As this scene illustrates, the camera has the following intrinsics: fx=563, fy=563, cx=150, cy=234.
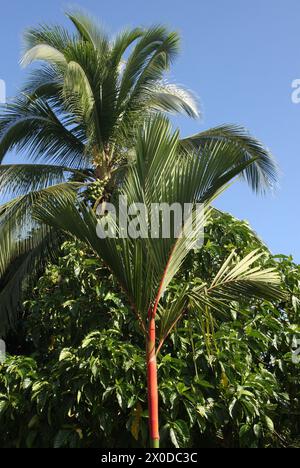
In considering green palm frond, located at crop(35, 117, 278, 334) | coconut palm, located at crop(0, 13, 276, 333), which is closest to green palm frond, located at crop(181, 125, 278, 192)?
coconut palm, located at crop(0, 13, 276, 333)

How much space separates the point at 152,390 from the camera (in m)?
3.64

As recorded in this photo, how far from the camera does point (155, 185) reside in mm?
3842

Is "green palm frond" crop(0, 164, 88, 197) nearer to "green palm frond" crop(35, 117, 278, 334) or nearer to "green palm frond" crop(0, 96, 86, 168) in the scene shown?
"green palm frond" crop(0, 96, 86, 168)

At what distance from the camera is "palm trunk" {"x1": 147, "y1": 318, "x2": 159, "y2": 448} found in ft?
11.5

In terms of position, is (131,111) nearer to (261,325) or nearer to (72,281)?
(72,281)

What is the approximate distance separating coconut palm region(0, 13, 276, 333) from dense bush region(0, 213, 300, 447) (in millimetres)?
1799

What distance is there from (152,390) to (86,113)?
5229mm

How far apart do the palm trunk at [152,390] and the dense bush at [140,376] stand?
1.18 ft

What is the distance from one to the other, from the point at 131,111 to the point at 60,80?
115cm

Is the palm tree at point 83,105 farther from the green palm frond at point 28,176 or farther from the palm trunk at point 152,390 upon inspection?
the palm trunk at point 152,390

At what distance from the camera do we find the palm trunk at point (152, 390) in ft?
11.5

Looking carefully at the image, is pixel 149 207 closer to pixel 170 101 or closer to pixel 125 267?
pixel 125 267

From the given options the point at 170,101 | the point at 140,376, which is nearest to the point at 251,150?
the point at 170,101
